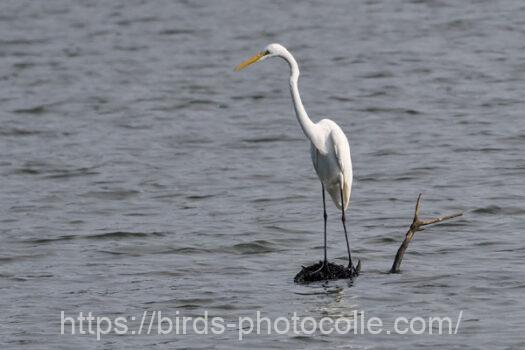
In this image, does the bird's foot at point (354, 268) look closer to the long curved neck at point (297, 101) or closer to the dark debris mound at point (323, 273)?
the dark debris mound at point (323, 273)

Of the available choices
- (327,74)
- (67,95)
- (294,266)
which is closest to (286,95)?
(327,74)

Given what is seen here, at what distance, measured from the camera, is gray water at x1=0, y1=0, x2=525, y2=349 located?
10.1 meters

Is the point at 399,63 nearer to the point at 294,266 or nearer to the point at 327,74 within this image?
the point at 327,74

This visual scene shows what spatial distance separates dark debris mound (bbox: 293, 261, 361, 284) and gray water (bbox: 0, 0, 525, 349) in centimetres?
14

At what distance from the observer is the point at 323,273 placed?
412 inches

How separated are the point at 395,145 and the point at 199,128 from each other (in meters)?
3.10

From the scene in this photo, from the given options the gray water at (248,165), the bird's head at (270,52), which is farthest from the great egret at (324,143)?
the gray water at (248,165)

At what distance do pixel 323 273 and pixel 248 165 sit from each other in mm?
5716

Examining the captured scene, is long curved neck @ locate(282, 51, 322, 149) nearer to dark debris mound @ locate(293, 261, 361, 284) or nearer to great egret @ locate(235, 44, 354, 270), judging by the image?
great egret @ locate(235, 44, 354, 270)

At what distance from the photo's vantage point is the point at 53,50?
24.0m

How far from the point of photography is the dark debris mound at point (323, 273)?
10.5 meters

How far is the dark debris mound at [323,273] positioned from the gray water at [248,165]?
0.14 m

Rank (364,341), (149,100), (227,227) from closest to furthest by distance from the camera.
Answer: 1. (364,341)
2. (227,227)
3. (149,100)

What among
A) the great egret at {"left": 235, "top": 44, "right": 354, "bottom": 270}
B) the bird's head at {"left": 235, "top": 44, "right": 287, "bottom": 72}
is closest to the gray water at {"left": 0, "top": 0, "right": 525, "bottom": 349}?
the great egret at {"left": 235, "top": 44, "right": 354, "bottom": 270}
